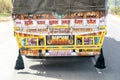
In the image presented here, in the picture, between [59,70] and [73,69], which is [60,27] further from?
[73,69]

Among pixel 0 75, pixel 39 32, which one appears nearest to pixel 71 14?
pixel 39 32

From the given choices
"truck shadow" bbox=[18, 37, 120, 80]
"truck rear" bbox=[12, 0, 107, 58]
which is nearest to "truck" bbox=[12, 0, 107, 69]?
"truck rear" bbox=[12, 0, 107, 58]

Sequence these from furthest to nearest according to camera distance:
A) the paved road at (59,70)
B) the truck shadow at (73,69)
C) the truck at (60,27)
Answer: the truck at (60,27)
the truck shadow at (73,69)
the paved road at (59,70)

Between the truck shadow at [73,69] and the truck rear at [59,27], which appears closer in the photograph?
the truck shadow at [73,69]

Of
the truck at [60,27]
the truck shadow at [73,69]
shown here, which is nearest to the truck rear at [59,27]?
the truck at [60,27]

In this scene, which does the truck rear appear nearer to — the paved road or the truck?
the truck

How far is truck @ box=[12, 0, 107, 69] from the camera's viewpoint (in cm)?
1141

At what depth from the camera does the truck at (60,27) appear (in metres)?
11.4

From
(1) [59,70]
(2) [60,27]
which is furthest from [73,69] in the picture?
(2) [60,27]

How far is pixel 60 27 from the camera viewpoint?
11438 mm

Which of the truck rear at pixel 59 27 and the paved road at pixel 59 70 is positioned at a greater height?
the truck rear at pixel 59 27

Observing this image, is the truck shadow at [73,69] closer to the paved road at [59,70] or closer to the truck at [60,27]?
the paved road at [59,70]

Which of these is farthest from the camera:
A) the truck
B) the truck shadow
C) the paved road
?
the truck

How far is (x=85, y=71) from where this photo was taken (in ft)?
39.5
